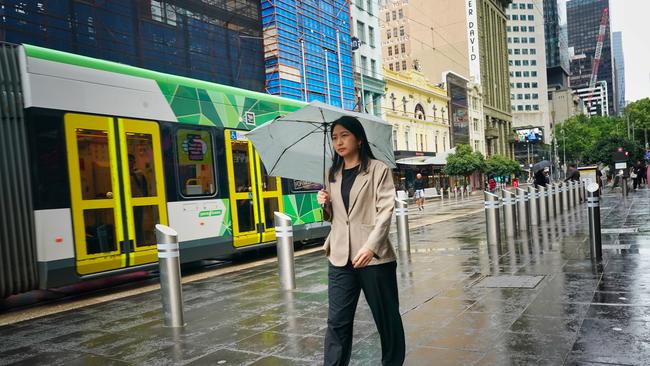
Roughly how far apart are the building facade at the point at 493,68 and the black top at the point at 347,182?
77.0 meters

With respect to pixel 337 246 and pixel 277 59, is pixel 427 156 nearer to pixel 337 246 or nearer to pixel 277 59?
pixel 277 59

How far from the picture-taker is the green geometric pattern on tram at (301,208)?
1151 centimetres

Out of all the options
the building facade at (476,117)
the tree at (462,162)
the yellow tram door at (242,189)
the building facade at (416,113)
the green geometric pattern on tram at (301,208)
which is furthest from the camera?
the building facade at (476,117)

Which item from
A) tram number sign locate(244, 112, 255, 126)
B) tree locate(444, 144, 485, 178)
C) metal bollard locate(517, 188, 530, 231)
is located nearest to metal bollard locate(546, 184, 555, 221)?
metal bollard locate(517, 188, 530, 231)

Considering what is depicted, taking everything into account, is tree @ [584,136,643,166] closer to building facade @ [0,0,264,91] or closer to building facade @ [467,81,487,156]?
building facade @ [0,0,264,91]

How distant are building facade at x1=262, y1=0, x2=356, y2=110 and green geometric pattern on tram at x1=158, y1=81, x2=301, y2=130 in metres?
22.6

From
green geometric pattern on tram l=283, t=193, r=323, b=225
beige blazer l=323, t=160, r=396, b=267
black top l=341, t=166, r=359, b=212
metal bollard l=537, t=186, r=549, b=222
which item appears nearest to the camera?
beige blazer l=323, t=160, r=396, b=267

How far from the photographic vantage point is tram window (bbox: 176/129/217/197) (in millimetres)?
8906

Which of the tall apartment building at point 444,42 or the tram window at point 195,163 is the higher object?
the tall apartment building at point 444,42

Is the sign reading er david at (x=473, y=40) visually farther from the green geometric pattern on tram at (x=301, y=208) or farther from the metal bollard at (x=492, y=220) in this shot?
the metal bollard at (x=492, y=220)

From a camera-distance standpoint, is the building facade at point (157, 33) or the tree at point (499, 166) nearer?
the building facade at point (157, 33)

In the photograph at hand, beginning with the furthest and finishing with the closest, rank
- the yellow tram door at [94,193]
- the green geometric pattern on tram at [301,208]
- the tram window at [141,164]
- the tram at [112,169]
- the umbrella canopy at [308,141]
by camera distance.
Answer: the green geometric pattern on tram at [301,208]
the tram window at [141,164]
the yellow tram door at [94,193]
the tram at [112,169]
the umbrella canopy at [308,141]

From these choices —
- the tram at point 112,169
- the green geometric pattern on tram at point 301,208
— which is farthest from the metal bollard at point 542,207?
the tram at point 112,169

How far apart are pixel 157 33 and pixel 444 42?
61.7 metres
